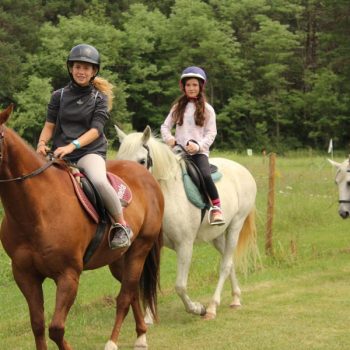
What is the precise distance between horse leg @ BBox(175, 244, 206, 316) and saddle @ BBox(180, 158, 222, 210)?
0.46m

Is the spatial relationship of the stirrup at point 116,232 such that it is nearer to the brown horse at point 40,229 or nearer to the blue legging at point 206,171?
the brown horse at point 40,229

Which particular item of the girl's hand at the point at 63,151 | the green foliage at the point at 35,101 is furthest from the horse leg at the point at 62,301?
the green foliage at the point at 35,101

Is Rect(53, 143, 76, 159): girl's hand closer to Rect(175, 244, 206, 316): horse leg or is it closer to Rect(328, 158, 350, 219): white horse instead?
Rect(175, 244, 206, 316): horse leg

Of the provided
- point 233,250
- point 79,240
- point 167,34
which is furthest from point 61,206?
point 167,34

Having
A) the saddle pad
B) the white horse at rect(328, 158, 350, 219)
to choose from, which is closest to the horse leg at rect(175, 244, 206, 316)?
the saddle pad

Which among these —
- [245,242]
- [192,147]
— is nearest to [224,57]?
[245,242]

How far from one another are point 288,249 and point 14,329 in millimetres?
5099

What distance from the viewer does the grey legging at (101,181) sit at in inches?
191

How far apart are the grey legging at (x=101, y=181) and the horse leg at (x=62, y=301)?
596mm

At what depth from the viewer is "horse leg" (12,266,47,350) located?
4.56 metres

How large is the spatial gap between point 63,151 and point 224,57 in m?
49.9

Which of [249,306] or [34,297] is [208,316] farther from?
[34,297]

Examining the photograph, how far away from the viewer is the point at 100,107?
16.6 ft

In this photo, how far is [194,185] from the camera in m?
6.89
